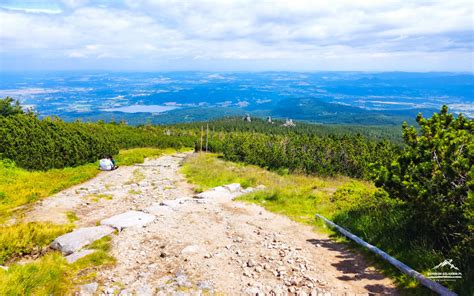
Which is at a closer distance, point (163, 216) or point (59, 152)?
point (163, 216)

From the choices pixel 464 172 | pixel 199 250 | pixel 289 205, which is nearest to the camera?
pixel 464 172

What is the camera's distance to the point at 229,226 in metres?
10.1

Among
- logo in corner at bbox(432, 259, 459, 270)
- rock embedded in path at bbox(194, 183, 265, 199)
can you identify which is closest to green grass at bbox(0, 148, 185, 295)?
rock embedded in path at bbox(194, 183, 265, 199)

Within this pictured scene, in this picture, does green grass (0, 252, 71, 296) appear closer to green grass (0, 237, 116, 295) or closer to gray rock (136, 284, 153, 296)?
green grass (0, 237, 116, 295)

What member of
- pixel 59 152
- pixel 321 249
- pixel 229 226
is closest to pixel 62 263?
pixel 229 226

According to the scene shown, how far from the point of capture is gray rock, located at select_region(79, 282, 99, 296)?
593cm

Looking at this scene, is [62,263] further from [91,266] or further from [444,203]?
[444,203]

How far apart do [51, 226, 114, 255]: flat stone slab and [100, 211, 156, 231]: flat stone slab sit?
0.61 m

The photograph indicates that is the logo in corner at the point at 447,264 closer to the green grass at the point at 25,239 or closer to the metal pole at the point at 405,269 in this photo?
the metal pole at the point at 405,269

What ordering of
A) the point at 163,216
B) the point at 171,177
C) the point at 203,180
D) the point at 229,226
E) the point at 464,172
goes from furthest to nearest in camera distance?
1. the point at 171,177
2. the point at 203,180
3. the point at 163,216
4. the point at 229,226
5. the point at 464,172

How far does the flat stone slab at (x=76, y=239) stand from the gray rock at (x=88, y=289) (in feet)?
7.54

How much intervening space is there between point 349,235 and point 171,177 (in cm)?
1563

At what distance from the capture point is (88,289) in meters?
6.04

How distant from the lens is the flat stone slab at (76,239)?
816 centimetres
